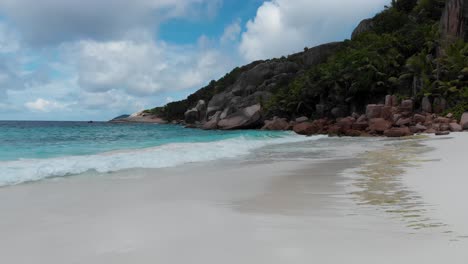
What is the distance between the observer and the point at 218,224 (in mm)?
4164

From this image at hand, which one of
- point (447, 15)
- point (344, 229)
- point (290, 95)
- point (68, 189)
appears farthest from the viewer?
point (290, 95)

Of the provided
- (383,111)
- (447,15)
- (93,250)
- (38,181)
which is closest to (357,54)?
(447,15)

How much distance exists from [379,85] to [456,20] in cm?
818

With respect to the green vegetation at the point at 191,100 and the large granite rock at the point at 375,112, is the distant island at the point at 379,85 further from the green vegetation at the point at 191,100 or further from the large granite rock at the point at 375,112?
the green vegetation at the point at 191,100

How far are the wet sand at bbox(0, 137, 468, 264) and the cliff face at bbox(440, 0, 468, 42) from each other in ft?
100

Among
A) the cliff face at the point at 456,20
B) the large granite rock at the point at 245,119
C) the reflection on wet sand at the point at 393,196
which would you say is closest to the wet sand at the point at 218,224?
the reflection on wet sand at the point at 393,196

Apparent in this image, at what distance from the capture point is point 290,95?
4741 centimetres

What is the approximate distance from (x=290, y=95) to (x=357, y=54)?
11396mm

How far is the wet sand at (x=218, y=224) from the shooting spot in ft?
10.4

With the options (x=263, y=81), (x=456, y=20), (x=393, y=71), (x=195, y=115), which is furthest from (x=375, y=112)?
(x=195, y=115)

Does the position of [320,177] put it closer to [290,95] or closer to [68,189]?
[68,189]

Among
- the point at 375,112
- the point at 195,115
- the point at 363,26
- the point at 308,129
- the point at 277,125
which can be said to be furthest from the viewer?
the point at 195,115

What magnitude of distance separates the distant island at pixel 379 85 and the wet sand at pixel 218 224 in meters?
17.3

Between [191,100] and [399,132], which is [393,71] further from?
[191,100]
